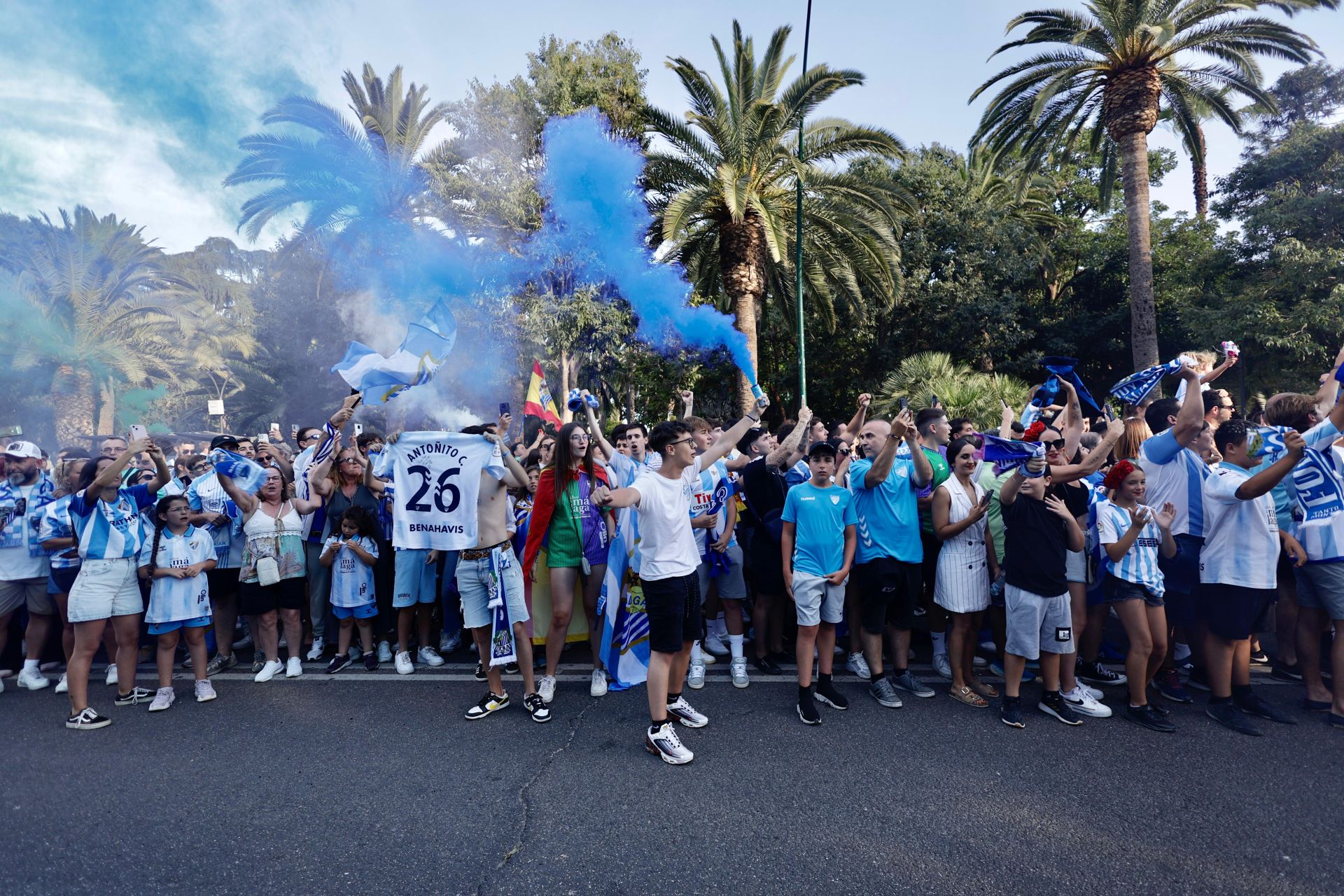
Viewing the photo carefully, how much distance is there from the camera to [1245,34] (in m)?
14.6

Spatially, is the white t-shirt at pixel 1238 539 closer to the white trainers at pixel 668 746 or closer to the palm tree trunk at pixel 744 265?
the white trainers at pixel 668 746

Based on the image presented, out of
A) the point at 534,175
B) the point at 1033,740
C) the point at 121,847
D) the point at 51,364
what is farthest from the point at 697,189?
the point at 51,364

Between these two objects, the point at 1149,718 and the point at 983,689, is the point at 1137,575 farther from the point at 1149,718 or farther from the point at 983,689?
the point at 983,689

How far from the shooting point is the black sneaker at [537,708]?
4.72 m

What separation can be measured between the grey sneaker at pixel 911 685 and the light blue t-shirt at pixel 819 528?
41.8 inches

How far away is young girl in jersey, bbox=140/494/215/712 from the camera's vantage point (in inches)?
206

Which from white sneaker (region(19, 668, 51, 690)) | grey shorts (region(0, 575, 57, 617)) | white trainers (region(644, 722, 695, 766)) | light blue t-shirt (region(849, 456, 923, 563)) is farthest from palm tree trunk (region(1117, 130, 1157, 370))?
white sneaker (region(19, 668, 51, 690))

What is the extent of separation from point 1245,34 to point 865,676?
1744cm

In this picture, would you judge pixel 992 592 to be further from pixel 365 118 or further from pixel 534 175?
pixel 365 118

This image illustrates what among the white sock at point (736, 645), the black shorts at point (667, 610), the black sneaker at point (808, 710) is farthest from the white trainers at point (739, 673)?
the black shorts at point (667, 610)

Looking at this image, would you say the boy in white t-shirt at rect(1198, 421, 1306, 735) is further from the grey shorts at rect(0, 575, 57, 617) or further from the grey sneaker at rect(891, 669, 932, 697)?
the grey shorts at rect(0, 575, 57, 617)

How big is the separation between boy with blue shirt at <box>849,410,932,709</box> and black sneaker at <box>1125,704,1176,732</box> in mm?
1211

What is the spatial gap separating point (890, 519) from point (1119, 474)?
1.49m

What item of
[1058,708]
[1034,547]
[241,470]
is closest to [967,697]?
[1058,708]
